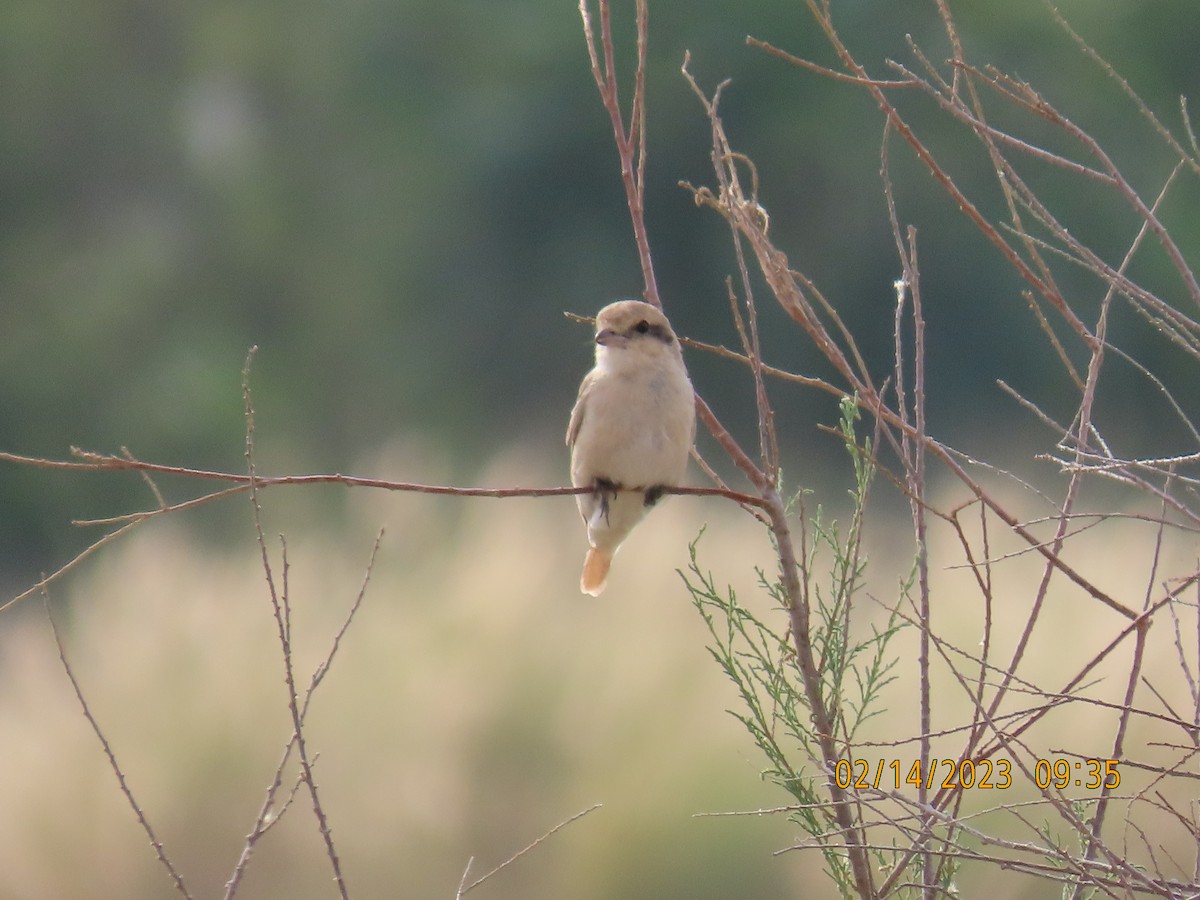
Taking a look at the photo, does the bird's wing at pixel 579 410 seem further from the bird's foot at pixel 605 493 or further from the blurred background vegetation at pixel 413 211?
the blurred background vegetation at pixel 413 211

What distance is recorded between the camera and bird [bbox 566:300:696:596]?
3967 mm

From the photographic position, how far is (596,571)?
15.2 ft

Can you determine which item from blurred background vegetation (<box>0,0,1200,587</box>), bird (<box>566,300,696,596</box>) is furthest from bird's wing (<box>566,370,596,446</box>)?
blurred background vegetation (<box>0,0,1200,587</box>)

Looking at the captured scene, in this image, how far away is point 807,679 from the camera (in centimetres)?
265

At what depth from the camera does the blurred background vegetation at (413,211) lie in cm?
2203

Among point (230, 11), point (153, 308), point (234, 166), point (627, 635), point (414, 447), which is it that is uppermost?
point (230, 11)

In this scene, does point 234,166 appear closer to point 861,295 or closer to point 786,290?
→ point 861,295

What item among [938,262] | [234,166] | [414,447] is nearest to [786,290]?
[414,447]

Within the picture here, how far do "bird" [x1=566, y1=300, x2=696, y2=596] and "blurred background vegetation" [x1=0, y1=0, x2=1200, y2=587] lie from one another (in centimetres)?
1668

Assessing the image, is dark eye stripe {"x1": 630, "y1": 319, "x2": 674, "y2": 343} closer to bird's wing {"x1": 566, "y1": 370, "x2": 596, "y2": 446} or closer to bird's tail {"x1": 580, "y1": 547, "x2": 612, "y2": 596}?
bird's wing {"x1": 566, "y1": 370, "x2": 596, "y2": 446}

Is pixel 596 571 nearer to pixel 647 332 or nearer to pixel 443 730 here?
pixel 647 332

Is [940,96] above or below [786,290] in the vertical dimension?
above

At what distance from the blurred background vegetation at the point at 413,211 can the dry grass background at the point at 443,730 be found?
12.1m

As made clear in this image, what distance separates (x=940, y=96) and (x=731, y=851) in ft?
15.7
